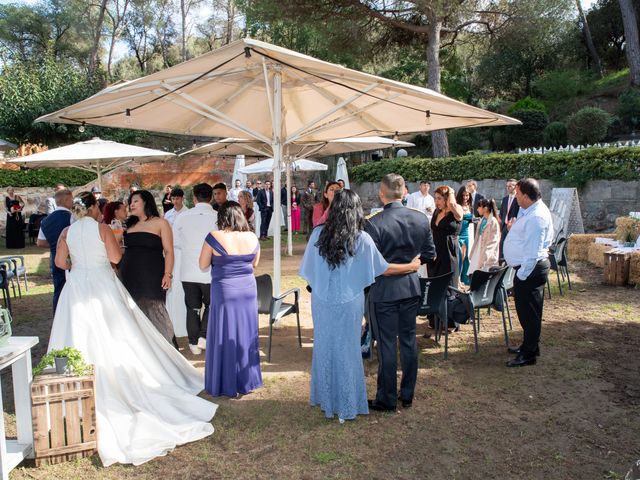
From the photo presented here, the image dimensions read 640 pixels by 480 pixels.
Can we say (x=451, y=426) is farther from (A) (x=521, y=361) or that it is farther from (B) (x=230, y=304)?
(B) (x=230, y=304)

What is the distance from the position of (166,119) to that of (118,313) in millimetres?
3216

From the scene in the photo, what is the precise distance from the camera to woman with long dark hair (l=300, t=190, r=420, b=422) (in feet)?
12.5

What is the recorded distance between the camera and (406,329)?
13.4 feet

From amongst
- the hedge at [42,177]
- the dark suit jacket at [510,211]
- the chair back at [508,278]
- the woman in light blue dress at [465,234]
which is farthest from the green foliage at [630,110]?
the hedge at [42,177]

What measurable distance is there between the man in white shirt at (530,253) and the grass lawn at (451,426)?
56cm

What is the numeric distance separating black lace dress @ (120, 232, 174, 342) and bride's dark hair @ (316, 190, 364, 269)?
1795mm

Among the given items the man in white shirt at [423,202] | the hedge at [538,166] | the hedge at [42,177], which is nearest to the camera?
the man in white shirt at [423,202]

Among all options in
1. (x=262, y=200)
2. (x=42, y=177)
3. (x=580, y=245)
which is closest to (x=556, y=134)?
(x=580, y=245)

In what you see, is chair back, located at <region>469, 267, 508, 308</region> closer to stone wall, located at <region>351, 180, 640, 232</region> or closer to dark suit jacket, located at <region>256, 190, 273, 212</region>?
stone wall, located at <region>351, 180, 640, 232</region>

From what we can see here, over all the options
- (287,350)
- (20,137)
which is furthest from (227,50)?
(20,137)

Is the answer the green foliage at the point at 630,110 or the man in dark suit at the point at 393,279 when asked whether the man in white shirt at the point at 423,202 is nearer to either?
the man in dark suit at the point at 393,279

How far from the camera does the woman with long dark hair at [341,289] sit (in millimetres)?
3805

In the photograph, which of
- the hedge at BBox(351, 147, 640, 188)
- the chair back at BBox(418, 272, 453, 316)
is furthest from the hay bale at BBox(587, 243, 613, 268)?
the chair back at BBox(418, 272, 453, 316)

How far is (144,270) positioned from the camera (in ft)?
15.9
